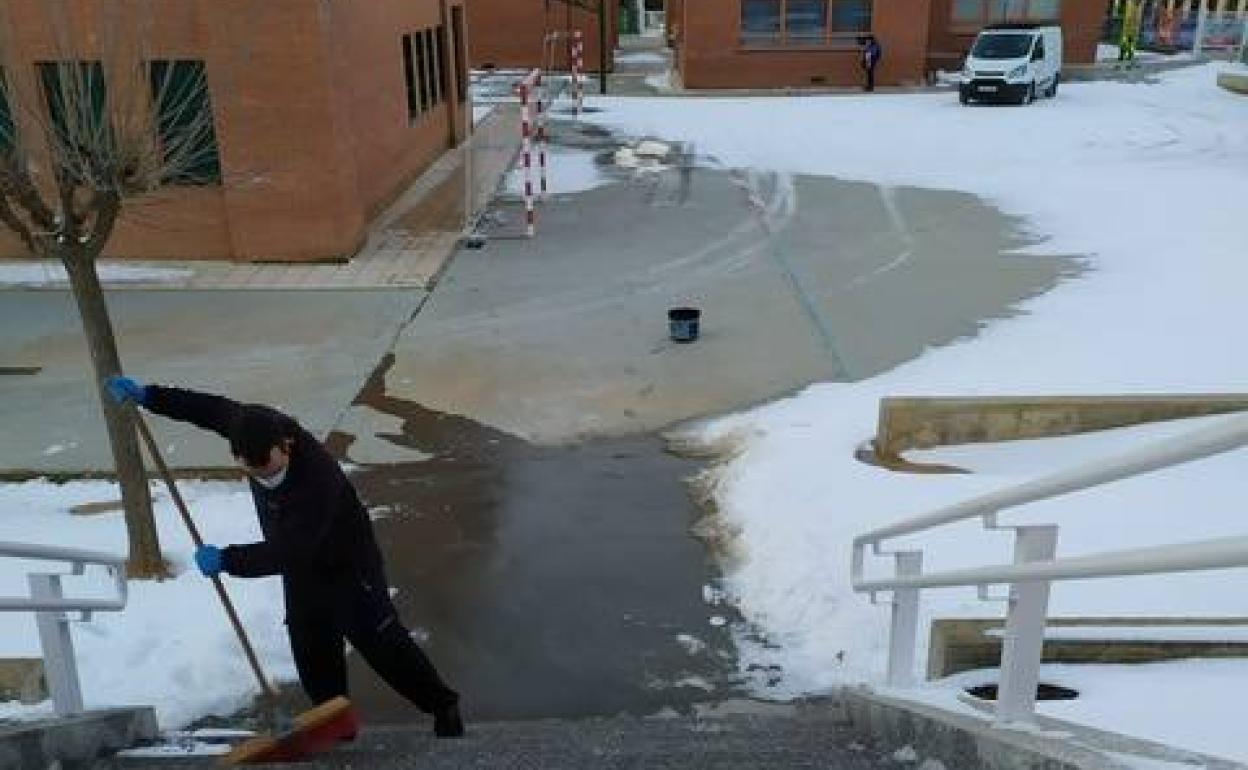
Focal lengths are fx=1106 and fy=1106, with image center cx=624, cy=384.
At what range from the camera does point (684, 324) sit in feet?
35.8

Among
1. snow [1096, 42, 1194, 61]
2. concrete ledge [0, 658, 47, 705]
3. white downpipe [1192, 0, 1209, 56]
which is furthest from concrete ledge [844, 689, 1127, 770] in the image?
white downpipe [1192, 0, 1209, 56]

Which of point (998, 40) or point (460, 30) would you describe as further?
point (998, 40)

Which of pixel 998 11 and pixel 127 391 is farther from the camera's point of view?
pixel 998 11

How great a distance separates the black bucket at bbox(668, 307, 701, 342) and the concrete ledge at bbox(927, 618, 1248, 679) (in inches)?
244

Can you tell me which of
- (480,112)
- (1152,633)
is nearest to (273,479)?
(1152,633)

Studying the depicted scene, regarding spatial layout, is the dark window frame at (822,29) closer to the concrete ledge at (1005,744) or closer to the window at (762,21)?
the window at (762,21)

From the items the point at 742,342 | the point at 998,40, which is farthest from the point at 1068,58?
the point at 742,342

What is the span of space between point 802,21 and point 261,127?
21645 mm

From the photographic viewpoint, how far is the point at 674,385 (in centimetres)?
999

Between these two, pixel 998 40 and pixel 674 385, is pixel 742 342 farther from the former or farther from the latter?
pixel 998 40

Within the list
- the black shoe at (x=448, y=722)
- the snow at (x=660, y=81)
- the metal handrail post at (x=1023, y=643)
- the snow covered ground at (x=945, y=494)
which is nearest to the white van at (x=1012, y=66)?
the snow at (x=660, y=81)

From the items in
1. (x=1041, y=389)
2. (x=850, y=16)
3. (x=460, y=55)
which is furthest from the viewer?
(x=850, y=16)

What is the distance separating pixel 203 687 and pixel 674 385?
5.28m

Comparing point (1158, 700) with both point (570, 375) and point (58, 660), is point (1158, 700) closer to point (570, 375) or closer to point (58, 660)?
point (58, 660)
